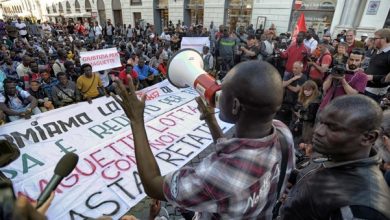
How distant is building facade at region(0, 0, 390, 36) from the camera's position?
12094 millimetres

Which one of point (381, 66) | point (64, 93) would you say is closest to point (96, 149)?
point (64, 93)

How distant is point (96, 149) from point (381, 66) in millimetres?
5214

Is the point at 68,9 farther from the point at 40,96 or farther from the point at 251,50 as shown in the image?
the point at 251,50

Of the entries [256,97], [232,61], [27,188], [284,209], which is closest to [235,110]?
[256,97]

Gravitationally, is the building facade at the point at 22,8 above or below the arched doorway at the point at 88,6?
below

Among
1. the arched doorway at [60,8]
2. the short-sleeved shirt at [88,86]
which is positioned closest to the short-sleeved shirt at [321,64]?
the short-sleeved shirt at [88,86]

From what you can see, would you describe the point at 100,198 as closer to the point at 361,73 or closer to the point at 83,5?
the point at 361,73

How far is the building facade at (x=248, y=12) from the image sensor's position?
12.1 m

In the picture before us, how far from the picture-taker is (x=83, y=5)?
3138cm

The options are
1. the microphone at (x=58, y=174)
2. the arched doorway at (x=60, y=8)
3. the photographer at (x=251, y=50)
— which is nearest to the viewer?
the microphone at (x=58, y=174)

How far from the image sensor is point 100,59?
7637mm

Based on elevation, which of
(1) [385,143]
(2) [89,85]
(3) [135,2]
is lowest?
(2) [89,85]

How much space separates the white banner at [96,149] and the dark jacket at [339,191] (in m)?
2.53

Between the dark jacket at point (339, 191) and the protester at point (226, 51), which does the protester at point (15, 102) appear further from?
the protester at point (226, 51)
